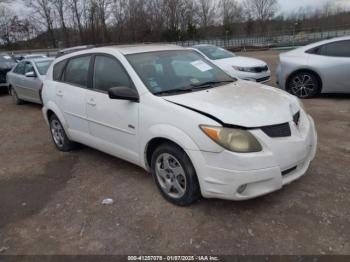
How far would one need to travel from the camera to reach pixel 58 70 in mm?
5344

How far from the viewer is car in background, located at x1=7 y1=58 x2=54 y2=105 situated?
916cm

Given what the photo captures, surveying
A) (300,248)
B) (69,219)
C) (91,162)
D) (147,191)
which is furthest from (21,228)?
(300,248)

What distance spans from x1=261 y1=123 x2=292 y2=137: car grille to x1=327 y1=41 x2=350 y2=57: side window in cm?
533

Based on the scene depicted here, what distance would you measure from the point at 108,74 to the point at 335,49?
5.78 metres

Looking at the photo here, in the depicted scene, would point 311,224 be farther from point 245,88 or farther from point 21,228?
point 21,228

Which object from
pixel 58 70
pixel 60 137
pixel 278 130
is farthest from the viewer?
pixel 60 137

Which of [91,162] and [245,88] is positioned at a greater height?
[245,88]

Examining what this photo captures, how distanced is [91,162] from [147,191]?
1460mm

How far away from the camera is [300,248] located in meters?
2.82

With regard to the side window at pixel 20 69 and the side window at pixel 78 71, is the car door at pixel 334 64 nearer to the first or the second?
the side window at pixel 78 71

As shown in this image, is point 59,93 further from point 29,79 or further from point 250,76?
point 250,76

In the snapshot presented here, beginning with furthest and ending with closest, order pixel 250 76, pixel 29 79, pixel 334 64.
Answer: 1. pixel 29 79
2. pixel 250 76
3. pixel 334 64

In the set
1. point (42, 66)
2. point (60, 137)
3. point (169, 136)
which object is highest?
point (42, 66)

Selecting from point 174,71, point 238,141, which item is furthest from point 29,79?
point 238,141
